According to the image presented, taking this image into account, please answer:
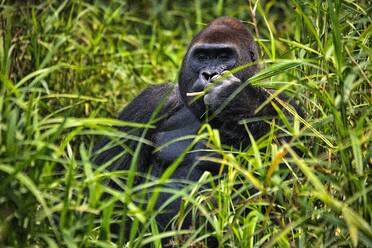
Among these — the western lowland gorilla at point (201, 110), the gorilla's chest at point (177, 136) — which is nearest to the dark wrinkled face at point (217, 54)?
the western lowland gorilla at point (201, 110)

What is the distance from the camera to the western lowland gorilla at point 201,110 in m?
4.36

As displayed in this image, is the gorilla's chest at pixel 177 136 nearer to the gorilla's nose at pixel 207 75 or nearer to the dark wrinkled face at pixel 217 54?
the dark wrinkled face at pixel 217 54

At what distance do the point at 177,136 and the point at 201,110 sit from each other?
0.75 ft

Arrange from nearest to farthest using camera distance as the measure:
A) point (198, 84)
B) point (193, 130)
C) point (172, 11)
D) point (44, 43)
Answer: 1. point (198, 84)
2. point (193, 130)
3. point (44, 43)
4. point (172, 11)

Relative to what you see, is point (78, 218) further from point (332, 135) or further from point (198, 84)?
point (198, 84)

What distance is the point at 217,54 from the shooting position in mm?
4621

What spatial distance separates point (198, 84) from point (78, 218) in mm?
1560

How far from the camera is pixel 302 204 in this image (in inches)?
119

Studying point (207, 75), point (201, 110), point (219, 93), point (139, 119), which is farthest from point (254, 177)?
point (139, 119)

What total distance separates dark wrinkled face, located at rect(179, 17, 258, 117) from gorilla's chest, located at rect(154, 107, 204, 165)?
0.35ft

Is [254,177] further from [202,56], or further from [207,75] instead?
[202,56]

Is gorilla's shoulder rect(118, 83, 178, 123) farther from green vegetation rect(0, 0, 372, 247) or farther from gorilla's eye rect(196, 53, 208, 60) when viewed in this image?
green vegetation rect(0, 0, 372, 247)

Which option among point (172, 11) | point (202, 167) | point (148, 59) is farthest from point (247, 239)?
point (172, 11)

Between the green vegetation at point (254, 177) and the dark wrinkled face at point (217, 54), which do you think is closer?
the green vegetation at point (254, 177)
